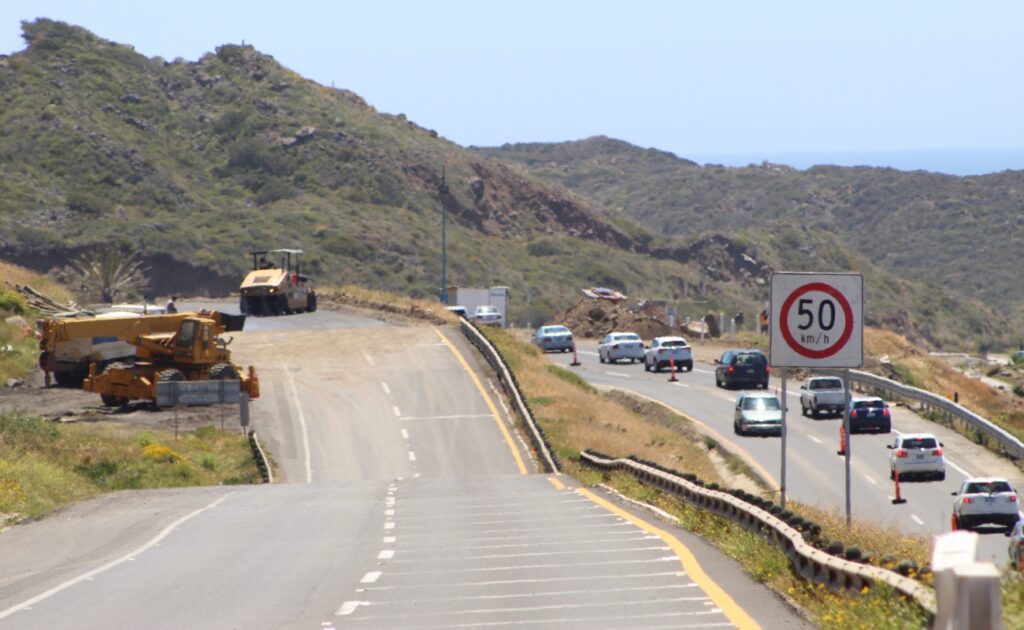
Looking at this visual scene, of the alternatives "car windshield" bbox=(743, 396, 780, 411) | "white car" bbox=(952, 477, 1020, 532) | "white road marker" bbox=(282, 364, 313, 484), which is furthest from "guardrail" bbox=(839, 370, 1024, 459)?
"white road marker" bbox=(282, 364, 313, 484)

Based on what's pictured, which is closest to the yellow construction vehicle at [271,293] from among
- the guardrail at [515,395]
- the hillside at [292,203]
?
the guardrail at [515,395]

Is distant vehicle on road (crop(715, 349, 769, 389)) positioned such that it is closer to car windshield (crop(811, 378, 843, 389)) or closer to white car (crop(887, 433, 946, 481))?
car windshield (crop(811, 378, 843, 389))

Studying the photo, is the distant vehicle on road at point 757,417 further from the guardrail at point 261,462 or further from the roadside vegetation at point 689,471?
the guardrail at point 261,462

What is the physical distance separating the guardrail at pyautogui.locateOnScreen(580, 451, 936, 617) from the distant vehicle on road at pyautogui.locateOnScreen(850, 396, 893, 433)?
26025 millimetres

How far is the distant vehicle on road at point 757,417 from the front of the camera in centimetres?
4431

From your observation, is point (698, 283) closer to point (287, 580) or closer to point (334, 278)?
point (334, 278)

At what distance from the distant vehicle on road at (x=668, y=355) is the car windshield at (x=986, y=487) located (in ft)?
98.7

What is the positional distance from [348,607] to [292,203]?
10735 centimetres

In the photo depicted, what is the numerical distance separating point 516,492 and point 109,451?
11.4 metres

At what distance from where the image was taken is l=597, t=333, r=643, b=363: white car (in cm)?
6481

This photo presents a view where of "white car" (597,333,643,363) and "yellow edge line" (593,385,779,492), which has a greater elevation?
"white car" (597,333,643,363)

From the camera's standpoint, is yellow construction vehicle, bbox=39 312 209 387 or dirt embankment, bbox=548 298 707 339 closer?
yellow construction vehicle, bbox=39 312 209 387

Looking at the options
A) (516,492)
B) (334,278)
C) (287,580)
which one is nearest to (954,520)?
Result: (516,492)

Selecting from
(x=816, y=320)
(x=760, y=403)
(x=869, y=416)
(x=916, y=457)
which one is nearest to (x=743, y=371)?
(x=760, y=403)
